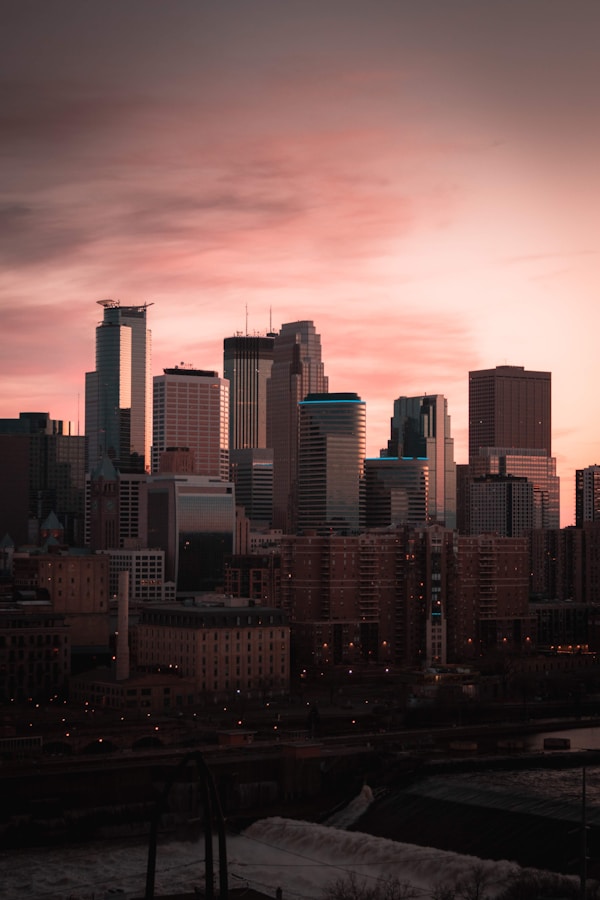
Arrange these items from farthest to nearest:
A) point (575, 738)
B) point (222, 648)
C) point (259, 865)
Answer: point (222, 648) → point (575, 738) → point (259, 865)

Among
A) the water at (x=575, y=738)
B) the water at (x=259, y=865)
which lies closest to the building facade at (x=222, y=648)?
the water at (x=575, y=738)

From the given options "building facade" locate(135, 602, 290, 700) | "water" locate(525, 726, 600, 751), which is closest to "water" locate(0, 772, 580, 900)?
"water" locate(525, 726, 600, 751)

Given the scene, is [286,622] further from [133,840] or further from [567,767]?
[133,840]

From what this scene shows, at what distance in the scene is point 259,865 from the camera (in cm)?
10562

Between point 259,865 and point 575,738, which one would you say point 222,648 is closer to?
point 575,738

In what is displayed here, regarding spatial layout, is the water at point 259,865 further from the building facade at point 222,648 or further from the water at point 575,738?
the building facade at point 222,648

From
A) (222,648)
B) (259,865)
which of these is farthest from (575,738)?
(259,865)

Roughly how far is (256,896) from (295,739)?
51977mm

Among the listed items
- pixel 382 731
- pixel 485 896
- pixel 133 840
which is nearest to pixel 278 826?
pixel 133 840

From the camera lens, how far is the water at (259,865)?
99.2 metres

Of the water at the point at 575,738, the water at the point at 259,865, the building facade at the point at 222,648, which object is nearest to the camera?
the water at the point at 259,865

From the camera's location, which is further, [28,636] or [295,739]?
[28,636]

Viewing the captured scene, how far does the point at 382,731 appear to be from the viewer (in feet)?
518

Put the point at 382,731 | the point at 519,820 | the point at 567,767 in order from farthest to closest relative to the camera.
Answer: the point at 382,731, the point at 567,767, the point at 519,820
